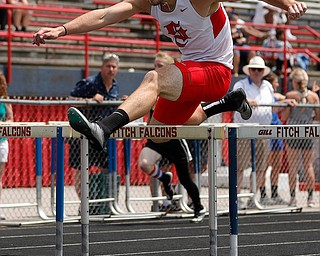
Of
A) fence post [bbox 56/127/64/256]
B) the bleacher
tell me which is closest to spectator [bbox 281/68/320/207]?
the bleacher

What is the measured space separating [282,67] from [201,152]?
6.67m

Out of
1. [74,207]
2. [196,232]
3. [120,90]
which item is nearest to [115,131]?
[196,232]

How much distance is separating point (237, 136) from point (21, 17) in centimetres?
1098

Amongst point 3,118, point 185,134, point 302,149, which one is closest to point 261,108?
point 302,149

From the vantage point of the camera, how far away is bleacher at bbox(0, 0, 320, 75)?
16453mm

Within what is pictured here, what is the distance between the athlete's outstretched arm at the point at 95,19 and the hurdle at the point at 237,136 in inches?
48.3

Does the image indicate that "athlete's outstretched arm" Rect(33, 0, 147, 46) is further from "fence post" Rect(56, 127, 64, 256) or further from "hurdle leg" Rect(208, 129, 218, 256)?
"hurdle leg" Rect(208, 129, 218, 256)

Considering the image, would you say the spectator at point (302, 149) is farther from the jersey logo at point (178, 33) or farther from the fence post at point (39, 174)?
the jersey logo at point (178, 33)

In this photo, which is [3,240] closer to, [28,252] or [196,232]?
[28,252]

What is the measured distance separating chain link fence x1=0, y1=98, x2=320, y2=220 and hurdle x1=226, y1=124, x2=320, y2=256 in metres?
3.99

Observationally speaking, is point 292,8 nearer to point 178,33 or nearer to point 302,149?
point 178,33

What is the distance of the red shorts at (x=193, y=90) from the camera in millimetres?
6785

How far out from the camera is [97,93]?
455 inches

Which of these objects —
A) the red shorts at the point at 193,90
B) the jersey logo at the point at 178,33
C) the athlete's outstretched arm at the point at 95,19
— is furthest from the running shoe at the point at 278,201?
the athlete's outstretched arm at the point at 95,19
